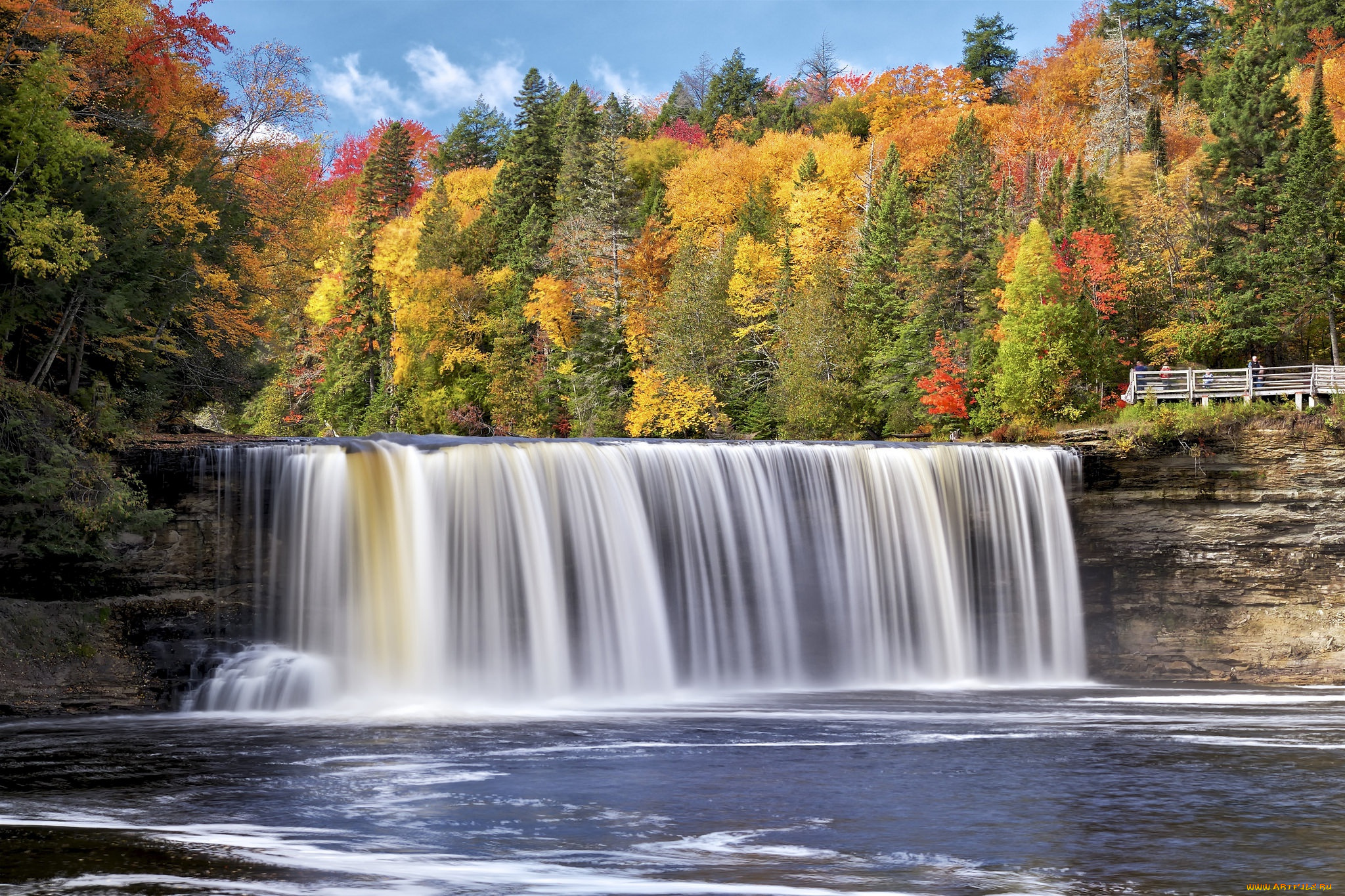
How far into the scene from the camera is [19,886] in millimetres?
8844

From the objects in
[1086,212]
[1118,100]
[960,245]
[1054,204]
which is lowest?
[960,245]

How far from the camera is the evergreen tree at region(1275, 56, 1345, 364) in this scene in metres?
39.9

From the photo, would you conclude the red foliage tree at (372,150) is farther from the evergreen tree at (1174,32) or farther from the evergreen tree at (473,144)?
the evergreen tree at (1174,32)

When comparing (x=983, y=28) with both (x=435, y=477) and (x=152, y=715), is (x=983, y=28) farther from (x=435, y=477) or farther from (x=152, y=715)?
(x=152, y=715)

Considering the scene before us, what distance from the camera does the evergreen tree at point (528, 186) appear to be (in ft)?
216

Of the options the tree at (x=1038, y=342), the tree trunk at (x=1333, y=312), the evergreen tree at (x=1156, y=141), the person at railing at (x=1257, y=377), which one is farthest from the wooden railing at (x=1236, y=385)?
the evergreen tree at (x=1156, y=141)

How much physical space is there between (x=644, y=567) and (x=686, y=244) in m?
32.8

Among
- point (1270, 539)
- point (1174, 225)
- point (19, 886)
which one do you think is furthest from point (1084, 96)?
point (19, 886)

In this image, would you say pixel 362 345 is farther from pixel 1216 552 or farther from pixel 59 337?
pixel 1216 552

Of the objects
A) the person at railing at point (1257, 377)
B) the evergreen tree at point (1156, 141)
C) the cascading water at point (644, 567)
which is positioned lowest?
the cascading water at point (644, 567)

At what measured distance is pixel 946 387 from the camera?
4628 cm

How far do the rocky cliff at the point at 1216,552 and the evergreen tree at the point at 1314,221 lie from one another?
1123 centimetres

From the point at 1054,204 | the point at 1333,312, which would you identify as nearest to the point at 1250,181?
the point at 1333,312

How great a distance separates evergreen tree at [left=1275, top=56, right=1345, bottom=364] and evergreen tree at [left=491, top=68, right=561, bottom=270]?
37.2 meters
